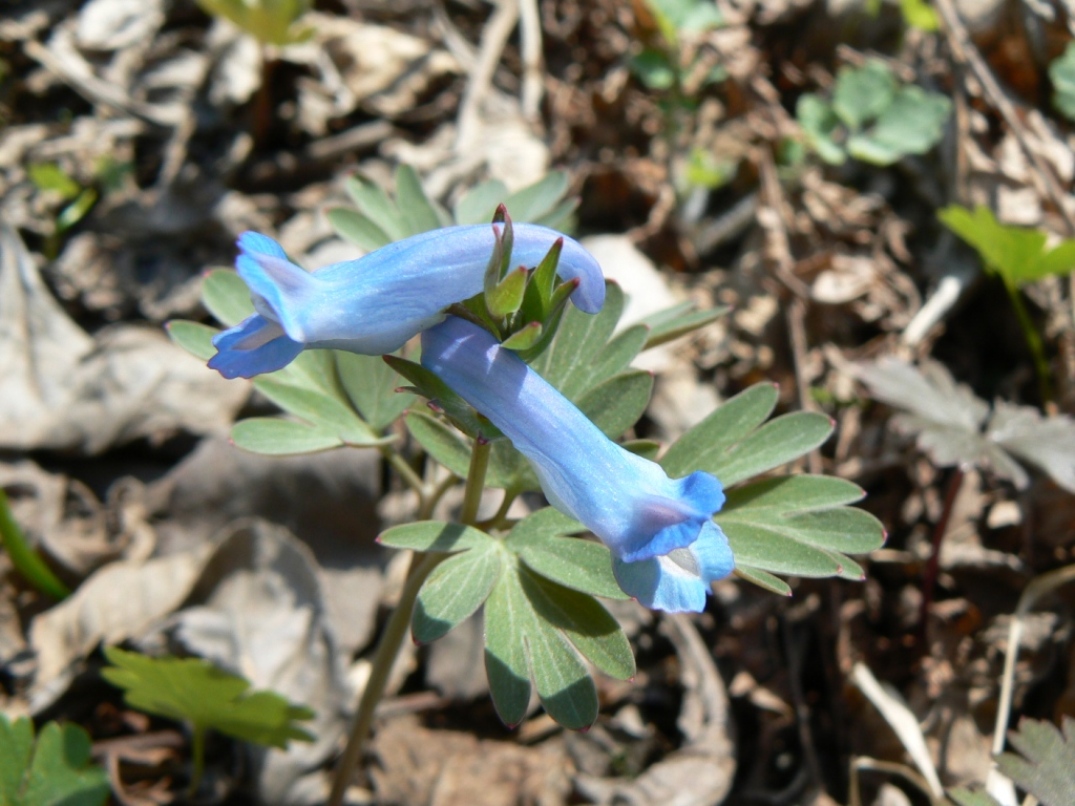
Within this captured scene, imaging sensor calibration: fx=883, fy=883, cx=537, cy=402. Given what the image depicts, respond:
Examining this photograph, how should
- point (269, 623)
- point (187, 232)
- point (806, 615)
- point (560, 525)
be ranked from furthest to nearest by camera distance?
point (187, 232)
point (806, 615)
point (269, 623)
point (560, 525)

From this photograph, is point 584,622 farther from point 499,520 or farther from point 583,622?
point 499,520

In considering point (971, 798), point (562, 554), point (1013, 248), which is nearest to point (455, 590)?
point (562, 554)

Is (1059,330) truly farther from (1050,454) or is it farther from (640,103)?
(640,103)

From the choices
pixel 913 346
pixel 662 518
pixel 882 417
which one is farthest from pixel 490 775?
pixel 913 346

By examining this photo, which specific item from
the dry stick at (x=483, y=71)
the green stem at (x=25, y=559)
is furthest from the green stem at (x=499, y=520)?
the dry stick at (x=483, y=71)

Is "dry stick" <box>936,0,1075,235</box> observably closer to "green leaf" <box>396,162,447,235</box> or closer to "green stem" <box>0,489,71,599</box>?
"green leaf" <box>396,162,447,235</box>

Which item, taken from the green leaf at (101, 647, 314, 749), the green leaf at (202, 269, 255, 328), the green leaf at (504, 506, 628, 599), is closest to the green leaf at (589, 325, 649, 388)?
the green leaf at (504, 506, 628, 599)
